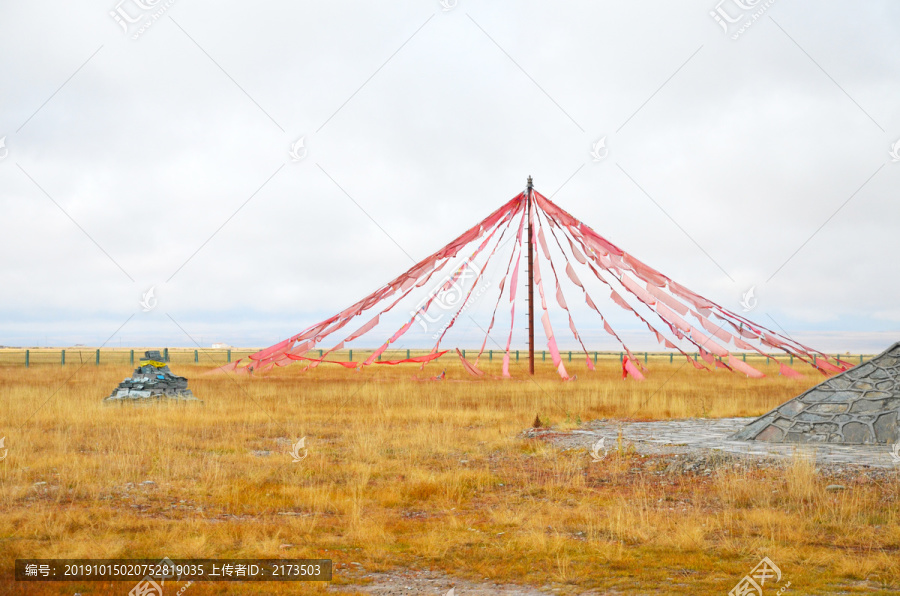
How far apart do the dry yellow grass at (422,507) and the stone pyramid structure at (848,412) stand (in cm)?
253

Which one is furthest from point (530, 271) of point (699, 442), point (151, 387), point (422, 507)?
point (422, 507)

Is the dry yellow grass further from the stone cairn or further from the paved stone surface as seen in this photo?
the stone cairn

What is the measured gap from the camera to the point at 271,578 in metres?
6.08

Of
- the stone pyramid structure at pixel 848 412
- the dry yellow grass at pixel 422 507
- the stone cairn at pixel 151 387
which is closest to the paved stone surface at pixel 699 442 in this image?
the stone pyramid structure at pixel 848 412

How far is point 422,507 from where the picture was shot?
351 inches

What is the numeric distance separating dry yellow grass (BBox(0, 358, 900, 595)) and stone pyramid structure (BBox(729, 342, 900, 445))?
8.32 ft

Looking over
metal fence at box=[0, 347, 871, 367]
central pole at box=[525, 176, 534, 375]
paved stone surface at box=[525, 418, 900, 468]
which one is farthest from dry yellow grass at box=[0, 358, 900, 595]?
metal fence at box=[0, 347, 871, 367]

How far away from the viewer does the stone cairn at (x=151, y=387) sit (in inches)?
778

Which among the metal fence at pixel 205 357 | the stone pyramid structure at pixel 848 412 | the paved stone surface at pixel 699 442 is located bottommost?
the paved stone surface at pixel 699 442

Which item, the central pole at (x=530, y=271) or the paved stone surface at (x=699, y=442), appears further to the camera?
the central pole at (x=530, y=271)

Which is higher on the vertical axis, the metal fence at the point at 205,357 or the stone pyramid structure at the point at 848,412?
the metal fence at the point at 205,357

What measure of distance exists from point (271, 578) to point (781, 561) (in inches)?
178

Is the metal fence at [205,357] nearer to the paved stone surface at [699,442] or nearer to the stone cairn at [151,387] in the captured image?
the stone cairn at [151,387]

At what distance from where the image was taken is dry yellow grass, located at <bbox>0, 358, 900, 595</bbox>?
6406mm
